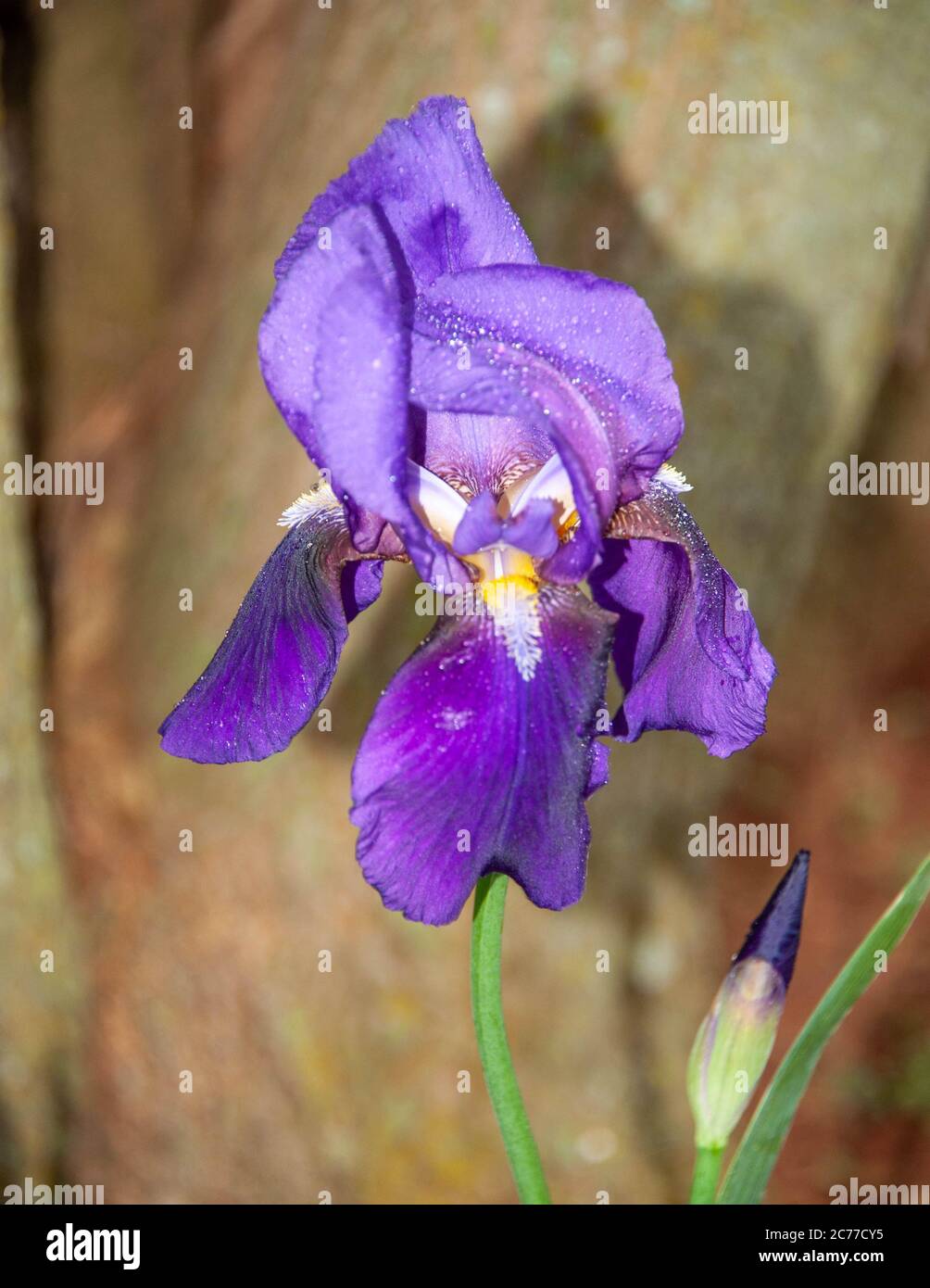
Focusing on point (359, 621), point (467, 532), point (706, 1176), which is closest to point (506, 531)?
point (467, 532)

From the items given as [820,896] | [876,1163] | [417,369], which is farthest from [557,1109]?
[417,369]

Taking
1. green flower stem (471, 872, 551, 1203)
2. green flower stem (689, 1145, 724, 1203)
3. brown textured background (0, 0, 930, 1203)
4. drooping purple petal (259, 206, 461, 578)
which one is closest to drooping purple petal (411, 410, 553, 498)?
drooping purple petal (259, 206, 461, 578)

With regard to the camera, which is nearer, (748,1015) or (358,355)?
(358,355)

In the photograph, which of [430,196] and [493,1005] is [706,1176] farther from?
[430,196]

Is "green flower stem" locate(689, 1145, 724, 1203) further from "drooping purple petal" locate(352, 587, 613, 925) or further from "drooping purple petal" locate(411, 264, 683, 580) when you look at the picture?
"drooping purple petal" locate(411, 264, 683, 580)

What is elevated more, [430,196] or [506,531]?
[430,196]

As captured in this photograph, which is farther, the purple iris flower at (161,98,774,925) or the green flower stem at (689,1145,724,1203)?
the green flower stem at (689,1145,724,1203)

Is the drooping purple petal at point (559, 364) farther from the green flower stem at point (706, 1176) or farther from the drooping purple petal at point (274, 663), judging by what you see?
the green flower stem at point (706, 1176)
